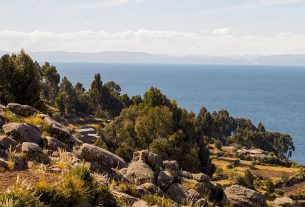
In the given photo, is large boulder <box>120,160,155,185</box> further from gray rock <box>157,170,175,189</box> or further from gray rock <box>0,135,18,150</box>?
gray rock <box>0,135,18,150</box>

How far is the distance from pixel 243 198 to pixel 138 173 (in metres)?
8.32

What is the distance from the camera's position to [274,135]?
147m

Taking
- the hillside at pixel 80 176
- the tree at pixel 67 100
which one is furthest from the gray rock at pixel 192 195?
the tree at pixel 67 100

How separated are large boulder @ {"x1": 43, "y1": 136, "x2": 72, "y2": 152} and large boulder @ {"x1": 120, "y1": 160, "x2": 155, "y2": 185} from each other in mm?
3591

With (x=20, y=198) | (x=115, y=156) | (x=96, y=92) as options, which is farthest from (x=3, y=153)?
(x=96, y=92)

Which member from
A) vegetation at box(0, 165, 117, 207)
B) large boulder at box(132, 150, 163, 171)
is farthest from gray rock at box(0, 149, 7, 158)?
large boulder at box(132, 150, 163, 171)

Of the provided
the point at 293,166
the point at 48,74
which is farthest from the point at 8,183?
the point at 48,74

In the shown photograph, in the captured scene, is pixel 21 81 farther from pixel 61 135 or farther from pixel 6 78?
pixel 61 135

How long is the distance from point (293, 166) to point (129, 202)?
10362cm

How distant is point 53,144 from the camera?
70.7ft

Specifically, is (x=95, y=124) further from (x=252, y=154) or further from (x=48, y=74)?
(x=252, y=154)

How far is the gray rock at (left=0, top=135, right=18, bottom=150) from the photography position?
19.0 m

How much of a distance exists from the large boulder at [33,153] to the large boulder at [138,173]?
433cm

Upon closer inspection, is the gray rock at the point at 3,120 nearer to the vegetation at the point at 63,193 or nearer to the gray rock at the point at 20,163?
the gray rock at the point at 20,163
